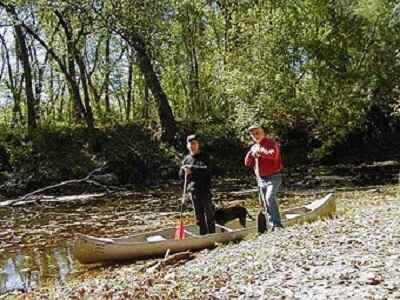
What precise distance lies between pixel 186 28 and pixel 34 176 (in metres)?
12.7

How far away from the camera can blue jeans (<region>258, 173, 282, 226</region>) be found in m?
12.1

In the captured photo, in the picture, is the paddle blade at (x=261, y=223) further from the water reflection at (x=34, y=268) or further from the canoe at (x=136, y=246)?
the water reflection at (x=34, y=268)

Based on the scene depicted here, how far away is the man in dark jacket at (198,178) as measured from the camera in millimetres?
12375

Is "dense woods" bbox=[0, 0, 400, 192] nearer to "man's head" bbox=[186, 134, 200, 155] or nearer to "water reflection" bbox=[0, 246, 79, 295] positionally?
"water reflection" bbox=[0, 246, 79, 295]

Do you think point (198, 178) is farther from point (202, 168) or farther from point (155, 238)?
point (155, 238)

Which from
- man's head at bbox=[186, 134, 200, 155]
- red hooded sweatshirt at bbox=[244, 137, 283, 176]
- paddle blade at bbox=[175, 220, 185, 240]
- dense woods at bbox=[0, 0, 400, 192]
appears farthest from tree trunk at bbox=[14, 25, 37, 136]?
red hooded sweatshirt at bbox=[244, 137, 283, 176]

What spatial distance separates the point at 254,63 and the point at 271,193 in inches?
687

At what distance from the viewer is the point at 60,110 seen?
122 feet

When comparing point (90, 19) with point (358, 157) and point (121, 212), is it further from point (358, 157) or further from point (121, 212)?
point (358, 157)

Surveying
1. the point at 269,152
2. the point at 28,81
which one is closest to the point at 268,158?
the point at 269,152

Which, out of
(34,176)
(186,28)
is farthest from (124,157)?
(186,28)

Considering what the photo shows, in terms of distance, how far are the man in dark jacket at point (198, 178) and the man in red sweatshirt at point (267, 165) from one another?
3.07 ft

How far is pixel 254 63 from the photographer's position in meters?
28.8

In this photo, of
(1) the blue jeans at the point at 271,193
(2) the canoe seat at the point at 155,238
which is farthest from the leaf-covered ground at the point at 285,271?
(2) the canoe seat at the point at 155,238
